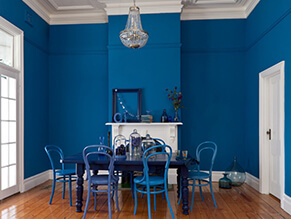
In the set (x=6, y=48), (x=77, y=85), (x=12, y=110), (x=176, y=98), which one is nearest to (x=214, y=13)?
(x=176, y=98)

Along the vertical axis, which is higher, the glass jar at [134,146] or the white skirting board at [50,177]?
the glass jar at [134,146]

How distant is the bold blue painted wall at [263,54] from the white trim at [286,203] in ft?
0.23

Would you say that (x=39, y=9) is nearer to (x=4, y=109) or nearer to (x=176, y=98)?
(x=4, y=109)

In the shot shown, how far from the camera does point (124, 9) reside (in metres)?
5.86

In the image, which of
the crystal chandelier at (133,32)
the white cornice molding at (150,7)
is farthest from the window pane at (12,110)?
the white cornice molding at (150,7)

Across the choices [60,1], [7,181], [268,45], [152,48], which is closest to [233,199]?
[268,45]

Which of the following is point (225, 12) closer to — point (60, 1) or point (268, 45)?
point (268, 45)

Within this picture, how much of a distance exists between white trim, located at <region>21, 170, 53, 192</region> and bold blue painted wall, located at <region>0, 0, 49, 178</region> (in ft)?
0.28

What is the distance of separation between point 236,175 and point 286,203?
1.49 meters

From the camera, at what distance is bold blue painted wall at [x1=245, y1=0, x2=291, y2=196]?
159 inches

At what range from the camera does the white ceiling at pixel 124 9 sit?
5.71 m

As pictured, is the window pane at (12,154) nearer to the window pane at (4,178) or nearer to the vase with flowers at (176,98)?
the window pane at (4,178)

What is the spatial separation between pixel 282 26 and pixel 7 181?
492cm

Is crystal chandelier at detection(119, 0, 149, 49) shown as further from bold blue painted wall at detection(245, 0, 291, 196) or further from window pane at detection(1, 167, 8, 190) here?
window pane at detection(1, 167, 8, 190)
